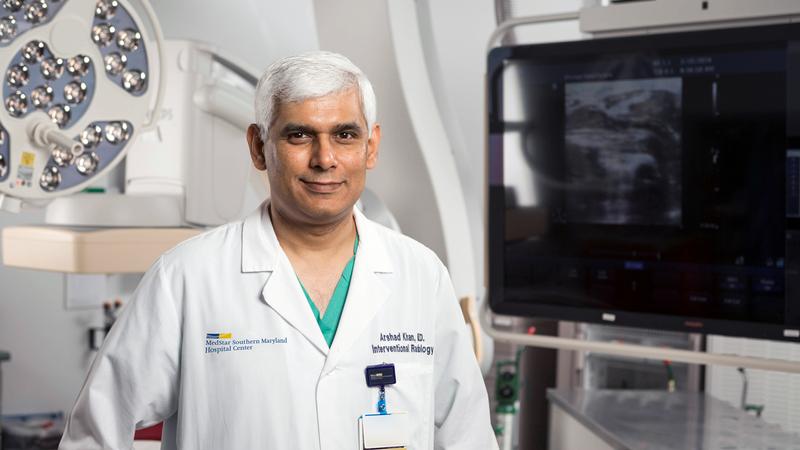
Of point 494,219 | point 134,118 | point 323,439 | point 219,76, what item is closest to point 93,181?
point 134,118

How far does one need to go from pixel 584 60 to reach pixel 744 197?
20.7 inches

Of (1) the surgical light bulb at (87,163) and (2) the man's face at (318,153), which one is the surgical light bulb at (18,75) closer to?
(1) the surgical light bulb at (87,163)

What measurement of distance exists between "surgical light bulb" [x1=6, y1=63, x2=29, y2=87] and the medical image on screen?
1287 mm

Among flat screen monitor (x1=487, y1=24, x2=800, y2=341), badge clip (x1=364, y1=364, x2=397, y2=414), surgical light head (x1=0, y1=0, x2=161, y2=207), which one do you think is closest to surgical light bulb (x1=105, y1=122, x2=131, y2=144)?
surgical light head (x1=0, y1=0, x2=161, y2=207)

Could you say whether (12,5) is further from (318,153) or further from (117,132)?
(318,153)

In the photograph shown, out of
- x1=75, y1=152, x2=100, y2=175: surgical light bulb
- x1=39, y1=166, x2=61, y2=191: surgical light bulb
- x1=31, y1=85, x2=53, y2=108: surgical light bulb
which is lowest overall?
x1=39, y1=166, x2=61, y2=191: surgical light bulb

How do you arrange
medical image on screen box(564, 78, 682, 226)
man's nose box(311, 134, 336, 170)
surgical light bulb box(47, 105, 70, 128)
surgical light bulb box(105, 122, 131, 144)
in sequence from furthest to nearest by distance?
1. medical image on screen box(564, 78, 682, 226)
2. surgical light bulb box(105, 122, 131, 144)
3. surgical light bulb box(47, 105, 70, 128)
4. man's nose box(311, 134, 336, 170)

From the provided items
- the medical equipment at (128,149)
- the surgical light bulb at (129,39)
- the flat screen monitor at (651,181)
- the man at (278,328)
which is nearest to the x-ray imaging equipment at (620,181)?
the flat screen monitor at (651,181)

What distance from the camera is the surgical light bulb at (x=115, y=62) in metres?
1.78

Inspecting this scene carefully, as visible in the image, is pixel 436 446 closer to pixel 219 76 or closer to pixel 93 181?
pixel 93 181

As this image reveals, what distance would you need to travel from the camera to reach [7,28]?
1593mm

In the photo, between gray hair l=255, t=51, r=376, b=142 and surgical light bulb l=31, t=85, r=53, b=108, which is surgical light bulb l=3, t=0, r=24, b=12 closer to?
surgical light bulb l=31, t=85, r=53, b=108

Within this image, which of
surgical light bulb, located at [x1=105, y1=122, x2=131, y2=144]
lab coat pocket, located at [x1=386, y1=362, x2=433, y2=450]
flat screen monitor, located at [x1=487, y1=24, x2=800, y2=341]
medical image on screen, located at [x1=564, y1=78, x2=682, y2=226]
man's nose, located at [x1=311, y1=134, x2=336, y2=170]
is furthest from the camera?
medical image on screen, located at [x1=564, y1=78, x2=682, y2=226]

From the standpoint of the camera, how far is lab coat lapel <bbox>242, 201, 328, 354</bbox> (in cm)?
139
